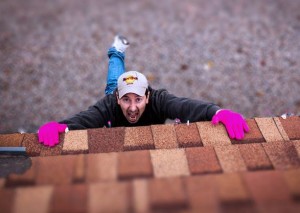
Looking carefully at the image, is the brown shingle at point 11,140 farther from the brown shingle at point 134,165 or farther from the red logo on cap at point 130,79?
the red logo on cap at point 130,79

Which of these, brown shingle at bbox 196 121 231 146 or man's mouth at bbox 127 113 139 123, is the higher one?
man's mouth at bbox 127 113 139 123

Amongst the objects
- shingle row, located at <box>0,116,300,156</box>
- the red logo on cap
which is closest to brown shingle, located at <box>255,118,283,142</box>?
shingle row, located at <box>0,116,300,156</box>

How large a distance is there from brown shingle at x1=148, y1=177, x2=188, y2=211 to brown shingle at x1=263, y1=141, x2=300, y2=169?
1.94 feet

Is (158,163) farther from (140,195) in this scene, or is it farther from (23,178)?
(23,178)

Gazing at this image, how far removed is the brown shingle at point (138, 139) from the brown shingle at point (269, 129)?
72 centimetres

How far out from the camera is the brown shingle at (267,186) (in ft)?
5.08

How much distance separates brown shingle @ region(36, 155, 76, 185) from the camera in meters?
1.76

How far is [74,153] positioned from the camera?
210cm

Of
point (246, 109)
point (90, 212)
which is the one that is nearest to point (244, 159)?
point (90, 212)

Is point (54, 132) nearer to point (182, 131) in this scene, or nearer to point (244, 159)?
point (182, 131)

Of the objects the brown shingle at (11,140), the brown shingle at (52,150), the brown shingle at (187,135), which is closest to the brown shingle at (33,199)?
the brown shingle at (52,150)

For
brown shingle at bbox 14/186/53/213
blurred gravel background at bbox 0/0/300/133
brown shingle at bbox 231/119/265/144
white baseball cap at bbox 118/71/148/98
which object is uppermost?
blurred gravel background at bbox 0/0/300/133

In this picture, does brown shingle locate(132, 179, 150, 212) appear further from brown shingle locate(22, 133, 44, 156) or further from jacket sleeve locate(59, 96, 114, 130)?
jacket sleeve locate(59, 96, 114, 130)

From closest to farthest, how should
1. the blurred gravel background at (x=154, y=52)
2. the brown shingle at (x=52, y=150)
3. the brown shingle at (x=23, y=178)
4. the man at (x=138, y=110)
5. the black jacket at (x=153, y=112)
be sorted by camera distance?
1. the brown shingle at (x=23, y=178)
2. the brown shingle at (x=52, y=150)
3. the man at (x=138, y=110)
4. the black jacket at (x=153, y=112)
5. the blurred gravel background at (x=154, y=52)
